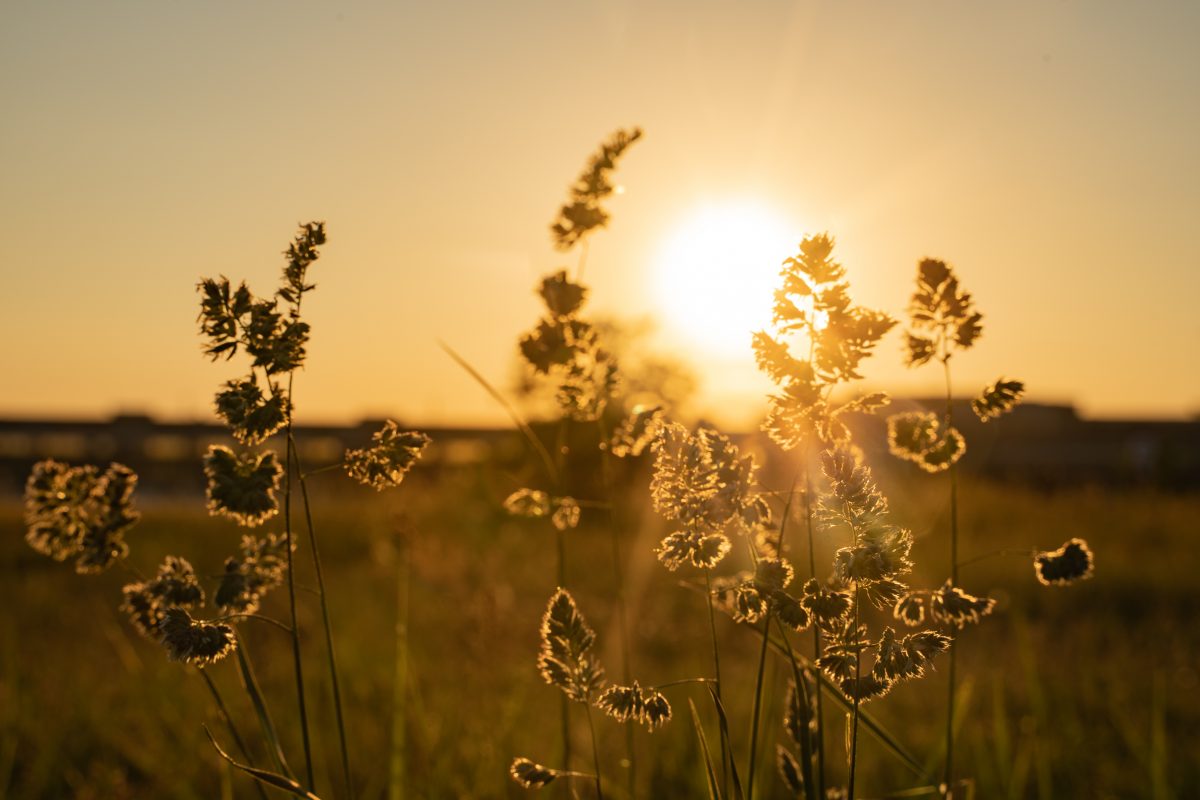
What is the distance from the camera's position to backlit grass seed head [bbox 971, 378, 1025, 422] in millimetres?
1847

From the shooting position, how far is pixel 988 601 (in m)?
1.58

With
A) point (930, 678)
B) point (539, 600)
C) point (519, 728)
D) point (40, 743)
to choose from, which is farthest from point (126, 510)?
point (539, 600)

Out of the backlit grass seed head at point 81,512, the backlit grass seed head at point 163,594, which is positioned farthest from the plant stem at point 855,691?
the backlit grass seed head at point 81,512

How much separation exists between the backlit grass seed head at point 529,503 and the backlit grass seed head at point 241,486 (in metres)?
0.54

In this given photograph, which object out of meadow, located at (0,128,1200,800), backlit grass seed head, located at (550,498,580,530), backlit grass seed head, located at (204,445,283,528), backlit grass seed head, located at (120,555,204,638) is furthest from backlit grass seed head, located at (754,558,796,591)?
backlit grass seed head, located at (120,555,204,638)

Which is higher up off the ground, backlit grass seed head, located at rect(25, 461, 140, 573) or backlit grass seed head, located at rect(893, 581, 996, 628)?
backlit grass seed head, located at rect(25, 461, 140, 573)

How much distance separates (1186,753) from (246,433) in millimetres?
5527

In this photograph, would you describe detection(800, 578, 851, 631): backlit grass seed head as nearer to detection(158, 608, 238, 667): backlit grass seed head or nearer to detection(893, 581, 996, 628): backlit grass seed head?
detection(893, 581, 996, 628): backlit grass seed head

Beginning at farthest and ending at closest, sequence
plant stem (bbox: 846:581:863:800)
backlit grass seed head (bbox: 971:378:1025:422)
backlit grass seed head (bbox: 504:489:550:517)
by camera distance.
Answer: backlit grass seed head (bbox: 504:489:550:517), backlit grass seed head (bbox: 971:378:1025:422), plant stem (bbox: 846:581:863:800)

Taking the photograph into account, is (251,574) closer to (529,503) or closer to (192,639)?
(192,639)

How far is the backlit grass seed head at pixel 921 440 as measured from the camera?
1898 millimetres

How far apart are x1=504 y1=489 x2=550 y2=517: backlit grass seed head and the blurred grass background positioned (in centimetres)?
6

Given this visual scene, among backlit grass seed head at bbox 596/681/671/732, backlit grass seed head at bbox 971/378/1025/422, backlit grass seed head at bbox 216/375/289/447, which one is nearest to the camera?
backlit grass seed head at bbox 596/681/671/732

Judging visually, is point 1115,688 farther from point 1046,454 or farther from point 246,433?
point 1046,454
